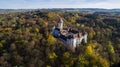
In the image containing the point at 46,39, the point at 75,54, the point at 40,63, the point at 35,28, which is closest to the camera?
the point at 40,63

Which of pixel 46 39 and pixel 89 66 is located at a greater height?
pixel 46 39

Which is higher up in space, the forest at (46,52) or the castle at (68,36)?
the castle at (68,36)

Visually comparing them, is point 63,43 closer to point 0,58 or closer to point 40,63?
point 40,63

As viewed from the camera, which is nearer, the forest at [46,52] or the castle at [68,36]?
the forest at [46,52]

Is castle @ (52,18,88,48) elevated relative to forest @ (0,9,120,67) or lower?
elevated

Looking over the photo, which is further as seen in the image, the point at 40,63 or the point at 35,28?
the point at 35,28

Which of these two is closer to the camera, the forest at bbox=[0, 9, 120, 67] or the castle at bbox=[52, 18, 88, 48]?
the forest at bbox=[0, 9, 120, 67]

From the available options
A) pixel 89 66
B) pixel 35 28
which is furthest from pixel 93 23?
pixel 89 66

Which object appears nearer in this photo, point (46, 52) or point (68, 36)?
point (46, 52)

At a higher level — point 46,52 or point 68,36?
point 68,36

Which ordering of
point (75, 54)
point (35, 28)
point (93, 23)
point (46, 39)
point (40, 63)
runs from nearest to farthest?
point (40, 63) → point (75, 54) → point (46, 39) → point (35, 28) → point (93, 23)
